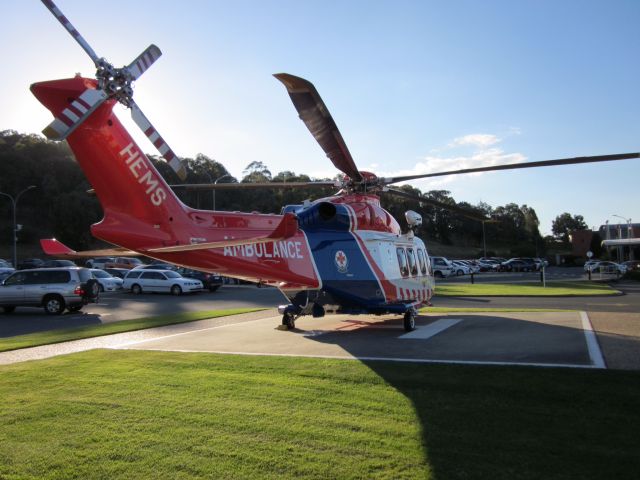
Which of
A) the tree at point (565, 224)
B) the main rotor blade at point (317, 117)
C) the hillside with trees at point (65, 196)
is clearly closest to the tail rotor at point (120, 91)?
the main rotor blade at point (317, 117)

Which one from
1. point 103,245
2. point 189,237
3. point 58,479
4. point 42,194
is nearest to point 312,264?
point 189,237

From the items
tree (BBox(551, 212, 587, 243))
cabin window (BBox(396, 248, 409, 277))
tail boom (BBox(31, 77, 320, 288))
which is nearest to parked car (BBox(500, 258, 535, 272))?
cabin window (BBox(396, 248, 409, 277))

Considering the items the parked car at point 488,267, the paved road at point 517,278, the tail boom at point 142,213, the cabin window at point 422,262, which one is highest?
the tail boom at point 142,213

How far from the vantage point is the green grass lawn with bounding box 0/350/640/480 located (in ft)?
14.0

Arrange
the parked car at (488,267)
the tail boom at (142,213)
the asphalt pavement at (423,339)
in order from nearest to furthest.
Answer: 1. the tail boom at (142,213)
2. the asphalt pavement at (423,339)
3. the parked car at (488,267)

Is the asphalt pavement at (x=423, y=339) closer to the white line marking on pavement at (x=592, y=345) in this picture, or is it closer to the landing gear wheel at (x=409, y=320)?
the white line marking on pavement at (x=592, y=345)

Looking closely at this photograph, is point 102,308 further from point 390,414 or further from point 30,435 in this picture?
point 390,414

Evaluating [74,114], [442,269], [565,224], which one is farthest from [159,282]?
[565,224]

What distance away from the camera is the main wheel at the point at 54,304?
64.8ft

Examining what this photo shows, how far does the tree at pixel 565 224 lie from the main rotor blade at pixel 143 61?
498 ft

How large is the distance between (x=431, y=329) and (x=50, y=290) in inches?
603

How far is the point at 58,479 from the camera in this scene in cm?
420

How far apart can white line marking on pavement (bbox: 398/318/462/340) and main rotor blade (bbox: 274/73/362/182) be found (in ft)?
13.5

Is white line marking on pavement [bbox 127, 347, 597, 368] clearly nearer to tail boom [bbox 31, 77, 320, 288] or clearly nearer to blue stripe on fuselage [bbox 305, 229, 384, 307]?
tail boom [bbox 31, 77, 320, 288]
